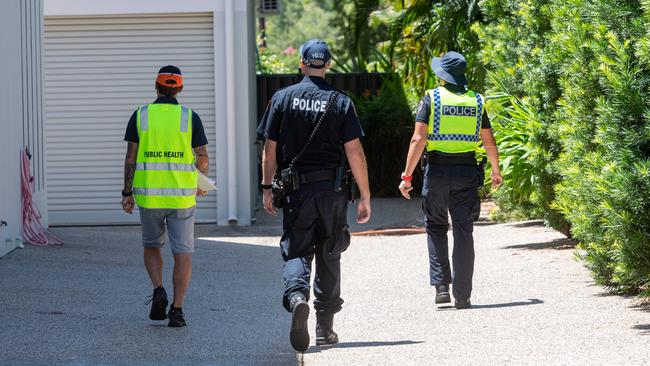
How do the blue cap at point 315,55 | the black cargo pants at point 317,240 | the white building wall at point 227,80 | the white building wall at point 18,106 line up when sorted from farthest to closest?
the white building wall at point 227,80, the white building wall at point 18,106, the blue cap at point 315,55, the black cargo pants at point 317,240

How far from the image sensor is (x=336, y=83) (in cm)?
2280

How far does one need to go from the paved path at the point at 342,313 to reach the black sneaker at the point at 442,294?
0.16 metres

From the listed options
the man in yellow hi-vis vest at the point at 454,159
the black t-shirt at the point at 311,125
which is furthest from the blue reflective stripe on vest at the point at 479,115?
the black t-shirt at the point at 311,125

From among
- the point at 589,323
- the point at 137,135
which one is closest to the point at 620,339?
the point at 589,323

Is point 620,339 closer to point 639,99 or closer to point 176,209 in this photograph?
point 639,99

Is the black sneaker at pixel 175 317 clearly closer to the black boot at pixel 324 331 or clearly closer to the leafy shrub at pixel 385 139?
the black boot at pixel 324 331

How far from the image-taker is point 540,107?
1188cm

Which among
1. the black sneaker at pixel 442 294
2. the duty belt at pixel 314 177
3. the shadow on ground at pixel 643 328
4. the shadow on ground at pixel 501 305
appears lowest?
the shadow on ground at pixel 501 305

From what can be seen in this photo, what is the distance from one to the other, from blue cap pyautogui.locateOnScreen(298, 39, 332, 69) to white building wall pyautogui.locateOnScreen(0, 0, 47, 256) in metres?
5.60

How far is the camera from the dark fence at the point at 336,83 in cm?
2275

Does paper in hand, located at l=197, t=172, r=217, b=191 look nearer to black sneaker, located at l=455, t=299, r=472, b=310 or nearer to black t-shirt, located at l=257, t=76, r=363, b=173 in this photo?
black t-shirt, located at l=257, t=76, r=363, b=173

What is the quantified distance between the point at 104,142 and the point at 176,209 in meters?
8.43

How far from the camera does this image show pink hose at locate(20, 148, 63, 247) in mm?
13531

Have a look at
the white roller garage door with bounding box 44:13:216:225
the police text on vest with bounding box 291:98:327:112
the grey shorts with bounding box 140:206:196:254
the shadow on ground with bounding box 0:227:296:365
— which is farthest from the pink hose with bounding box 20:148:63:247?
the police text on vest with bounding box 291:98:327:112
